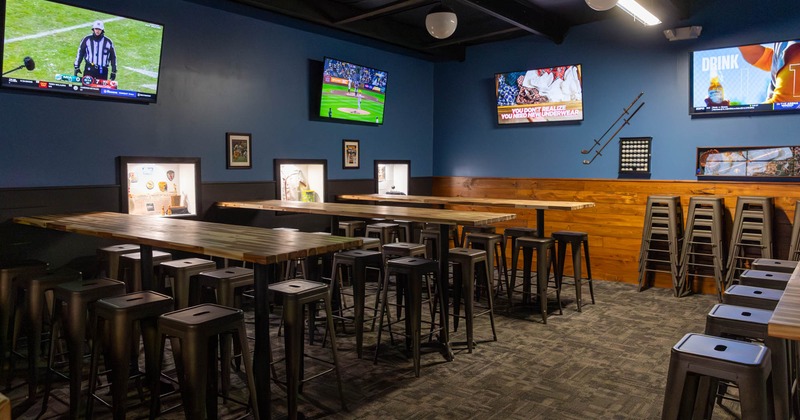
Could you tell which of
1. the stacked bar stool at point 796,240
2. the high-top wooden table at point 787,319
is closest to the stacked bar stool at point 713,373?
the high-top wooden table at point 787,319

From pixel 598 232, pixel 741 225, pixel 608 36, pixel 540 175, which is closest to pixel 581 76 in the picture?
pixel 608 36

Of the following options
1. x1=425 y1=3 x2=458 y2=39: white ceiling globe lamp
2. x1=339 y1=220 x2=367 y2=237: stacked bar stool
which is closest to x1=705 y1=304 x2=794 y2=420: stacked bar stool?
x1=425 y1=3 x2=458 y2=39: white ceiling globe lamp

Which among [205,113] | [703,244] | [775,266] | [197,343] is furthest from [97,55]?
[703,244]

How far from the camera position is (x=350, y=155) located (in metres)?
6.75

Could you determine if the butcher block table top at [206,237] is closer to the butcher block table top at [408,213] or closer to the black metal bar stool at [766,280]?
the butcher block table top at [408,213]

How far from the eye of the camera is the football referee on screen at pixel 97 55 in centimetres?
427

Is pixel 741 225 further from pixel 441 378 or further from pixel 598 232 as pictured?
pixel 441 378

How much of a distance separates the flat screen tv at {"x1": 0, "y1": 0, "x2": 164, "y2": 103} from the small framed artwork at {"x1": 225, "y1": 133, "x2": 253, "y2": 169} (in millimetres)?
880

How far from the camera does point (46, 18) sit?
4.02 meters

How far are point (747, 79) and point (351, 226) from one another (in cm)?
431

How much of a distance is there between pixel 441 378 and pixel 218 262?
2.81 m

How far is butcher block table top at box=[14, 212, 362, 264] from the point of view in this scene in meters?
2.52

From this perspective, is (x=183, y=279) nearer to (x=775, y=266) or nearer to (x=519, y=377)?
(x=519, y=377)

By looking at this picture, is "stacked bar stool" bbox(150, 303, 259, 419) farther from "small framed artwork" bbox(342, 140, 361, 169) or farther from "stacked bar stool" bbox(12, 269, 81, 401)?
"small framed artwork" bbox(342, 140, 361, 169)
